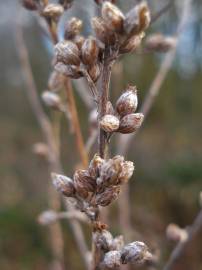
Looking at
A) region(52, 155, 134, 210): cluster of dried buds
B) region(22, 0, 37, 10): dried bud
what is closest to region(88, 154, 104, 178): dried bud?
region(52, 155, 134, 210): cluster of dried buds

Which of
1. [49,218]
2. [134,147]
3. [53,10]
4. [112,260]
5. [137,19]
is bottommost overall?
[112,260]

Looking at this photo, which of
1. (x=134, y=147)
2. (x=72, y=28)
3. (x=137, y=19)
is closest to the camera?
(x=137, y=19)

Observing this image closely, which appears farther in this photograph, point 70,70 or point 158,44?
point 158,44

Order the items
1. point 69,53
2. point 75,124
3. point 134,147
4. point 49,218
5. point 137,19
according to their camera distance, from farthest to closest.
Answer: point 134,147 → point 49,218 → point 75,124 → point 69,53 → point 137,19

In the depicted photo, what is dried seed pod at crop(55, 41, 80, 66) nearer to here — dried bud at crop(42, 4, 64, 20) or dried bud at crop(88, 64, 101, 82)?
dried bud at crop(88, 64, 101, 82)

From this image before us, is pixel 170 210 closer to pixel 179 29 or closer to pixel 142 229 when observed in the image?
pixel 142 229

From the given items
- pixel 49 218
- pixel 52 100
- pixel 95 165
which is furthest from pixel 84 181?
pixel 49 218

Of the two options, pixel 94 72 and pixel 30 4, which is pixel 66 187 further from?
pixel 30 4
